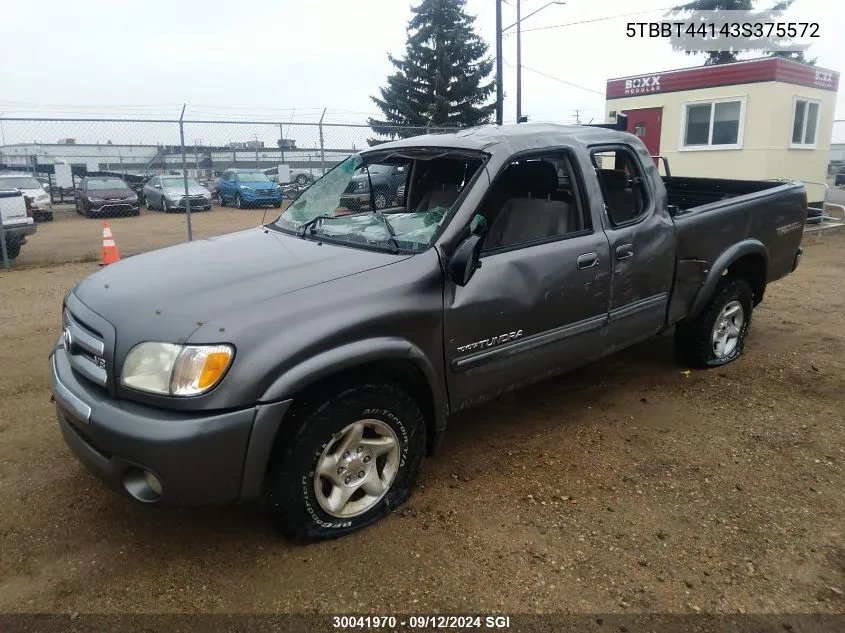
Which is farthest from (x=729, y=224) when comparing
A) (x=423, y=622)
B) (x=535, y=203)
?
(x=423, y=622)

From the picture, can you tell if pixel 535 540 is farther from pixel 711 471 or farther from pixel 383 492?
pixel 711 471

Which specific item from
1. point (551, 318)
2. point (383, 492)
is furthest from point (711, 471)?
point (383, 492)

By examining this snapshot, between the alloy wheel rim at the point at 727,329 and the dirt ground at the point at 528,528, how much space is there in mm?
590

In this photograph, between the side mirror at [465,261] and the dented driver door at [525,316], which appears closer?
the side mirror at [465,261]

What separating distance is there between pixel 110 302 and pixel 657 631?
8.61 feet


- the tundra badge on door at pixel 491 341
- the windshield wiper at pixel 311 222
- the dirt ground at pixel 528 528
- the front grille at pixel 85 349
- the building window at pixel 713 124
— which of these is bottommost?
the dirt ground at pixel 528 528

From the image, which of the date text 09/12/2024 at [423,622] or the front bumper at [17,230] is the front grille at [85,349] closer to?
the date text 09/12/2024 at [423,622]

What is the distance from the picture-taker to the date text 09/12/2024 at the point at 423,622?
2.40 metres

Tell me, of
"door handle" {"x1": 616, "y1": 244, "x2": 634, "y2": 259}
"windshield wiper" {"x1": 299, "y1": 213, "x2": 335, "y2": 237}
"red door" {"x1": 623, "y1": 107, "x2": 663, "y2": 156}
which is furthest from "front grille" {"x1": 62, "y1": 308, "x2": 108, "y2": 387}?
"red door" {"x1": 623, "y1": 107, "x2": 663, "y2": 156}

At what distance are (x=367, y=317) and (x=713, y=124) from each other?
588 inches

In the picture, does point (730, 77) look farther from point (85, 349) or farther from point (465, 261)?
point (85, 349)

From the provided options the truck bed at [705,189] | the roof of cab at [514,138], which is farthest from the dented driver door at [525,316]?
the truck bed at [705,189]

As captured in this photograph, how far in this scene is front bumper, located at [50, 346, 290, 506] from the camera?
93.2 inches

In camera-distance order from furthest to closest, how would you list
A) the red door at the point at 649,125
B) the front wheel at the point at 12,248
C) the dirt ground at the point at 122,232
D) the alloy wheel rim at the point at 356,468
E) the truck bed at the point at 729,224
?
the red door at the point at 649,125
the dirt ground at the point at 122,232
the front wheel at the point at 12,248
the truck bed at the point at 729,224
the alloy wheel rim at the point at 356,468
